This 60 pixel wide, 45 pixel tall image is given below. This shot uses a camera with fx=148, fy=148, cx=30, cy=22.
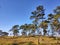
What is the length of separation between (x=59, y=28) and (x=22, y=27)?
5123 centimetres

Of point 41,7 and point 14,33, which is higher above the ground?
point 41,7

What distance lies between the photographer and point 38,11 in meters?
51.5

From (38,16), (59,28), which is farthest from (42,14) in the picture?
(59,28)

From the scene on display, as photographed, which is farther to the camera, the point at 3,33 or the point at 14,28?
the point at 3,33

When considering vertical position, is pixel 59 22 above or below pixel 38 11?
below

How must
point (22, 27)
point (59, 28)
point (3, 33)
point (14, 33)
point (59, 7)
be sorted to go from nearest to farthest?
point (59, 7)
point (59, 28)
point (22, 27)
point (14, 33)
point (3, 33)

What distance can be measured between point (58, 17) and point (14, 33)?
69.1m

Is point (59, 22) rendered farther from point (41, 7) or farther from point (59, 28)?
point (41, 7)

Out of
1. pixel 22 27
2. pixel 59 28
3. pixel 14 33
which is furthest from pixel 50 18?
pixel 14 33

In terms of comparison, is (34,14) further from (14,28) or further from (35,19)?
(14,28)

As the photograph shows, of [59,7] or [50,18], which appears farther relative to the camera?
[50,18]

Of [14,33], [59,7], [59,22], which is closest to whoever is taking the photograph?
[59,7]

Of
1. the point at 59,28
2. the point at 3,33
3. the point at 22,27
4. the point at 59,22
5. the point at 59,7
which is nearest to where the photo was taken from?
the point at 59,7

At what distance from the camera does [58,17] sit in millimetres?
53406
